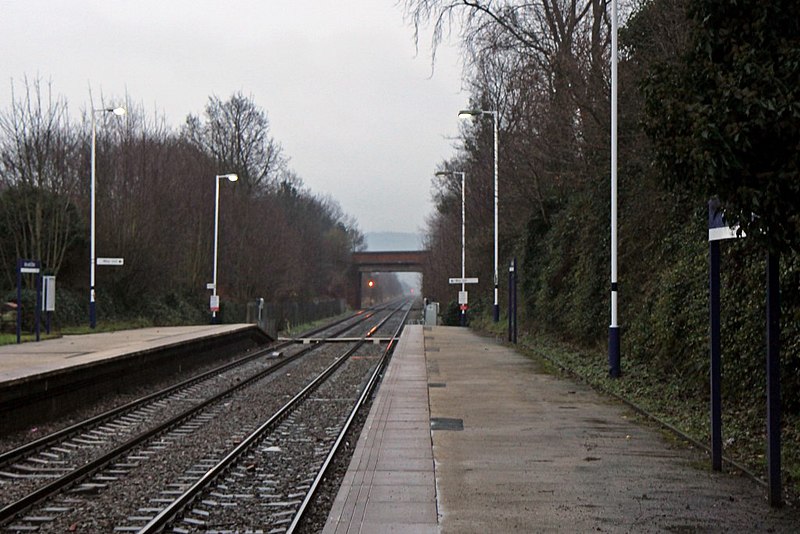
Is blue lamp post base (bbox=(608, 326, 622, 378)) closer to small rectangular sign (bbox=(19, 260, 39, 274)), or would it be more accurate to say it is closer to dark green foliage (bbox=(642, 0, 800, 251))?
dark green foliage (bbox=(642, 0, 800, 251))

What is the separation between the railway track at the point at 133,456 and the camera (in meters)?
7.93

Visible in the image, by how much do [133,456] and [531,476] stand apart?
17.3 feet

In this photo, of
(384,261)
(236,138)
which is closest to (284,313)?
(236,138)

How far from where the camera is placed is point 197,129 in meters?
59.5

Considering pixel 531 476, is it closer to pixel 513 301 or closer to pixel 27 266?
pixel 27 266

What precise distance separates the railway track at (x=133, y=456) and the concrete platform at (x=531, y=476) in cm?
182

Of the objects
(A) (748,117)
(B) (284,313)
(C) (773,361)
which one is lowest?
(B) (284,313)

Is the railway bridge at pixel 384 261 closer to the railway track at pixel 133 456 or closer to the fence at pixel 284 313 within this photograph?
the fence at pixel 284 313

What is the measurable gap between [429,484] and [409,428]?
349cm

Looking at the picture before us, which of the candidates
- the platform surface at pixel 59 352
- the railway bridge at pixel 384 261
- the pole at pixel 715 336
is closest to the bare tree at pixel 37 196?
the platform surface at pixel 59 352

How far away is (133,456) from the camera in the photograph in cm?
1091

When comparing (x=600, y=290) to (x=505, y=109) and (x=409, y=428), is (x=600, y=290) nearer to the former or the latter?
(x=409, y=428)

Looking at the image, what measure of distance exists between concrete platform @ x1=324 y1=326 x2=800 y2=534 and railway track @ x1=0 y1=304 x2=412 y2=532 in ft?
5.97

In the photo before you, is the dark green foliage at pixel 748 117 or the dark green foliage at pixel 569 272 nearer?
the dark green foliage at pixel 748 117
